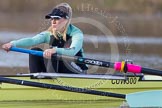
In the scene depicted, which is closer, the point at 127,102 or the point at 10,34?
the point at 127,102

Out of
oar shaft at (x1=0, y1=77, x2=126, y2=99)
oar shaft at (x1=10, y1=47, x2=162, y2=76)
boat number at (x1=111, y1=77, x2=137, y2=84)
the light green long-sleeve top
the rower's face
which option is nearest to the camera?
oar shaft at (x1=10, y1=47, x2=162, y2=76)

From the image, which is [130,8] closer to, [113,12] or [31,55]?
[113,12]

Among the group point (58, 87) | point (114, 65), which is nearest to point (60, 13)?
point (58, 87)

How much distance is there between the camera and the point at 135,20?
13344 millimetres

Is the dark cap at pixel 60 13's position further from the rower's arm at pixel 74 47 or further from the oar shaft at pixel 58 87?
the oar shaft at pixel 58 87

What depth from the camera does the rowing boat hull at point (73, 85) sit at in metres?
4.24

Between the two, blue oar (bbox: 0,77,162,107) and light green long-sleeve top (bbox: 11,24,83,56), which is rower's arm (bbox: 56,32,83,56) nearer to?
light green long-sleeve top (bbox: 11,24,83,56)

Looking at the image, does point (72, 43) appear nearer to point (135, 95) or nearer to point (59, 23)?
point (59, 23)

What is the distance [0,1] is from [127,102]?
35.8ft

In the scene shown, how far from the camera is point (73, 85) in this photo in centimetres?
429

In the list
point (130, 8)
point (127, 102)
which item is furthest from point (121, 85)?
point (130, 8)

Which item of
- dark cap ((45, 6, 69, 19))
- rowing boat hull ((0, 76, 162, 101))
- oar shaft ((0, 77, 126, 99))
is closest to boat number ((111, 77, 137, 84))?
rowing boat hull ((0, 76, 162, 101))

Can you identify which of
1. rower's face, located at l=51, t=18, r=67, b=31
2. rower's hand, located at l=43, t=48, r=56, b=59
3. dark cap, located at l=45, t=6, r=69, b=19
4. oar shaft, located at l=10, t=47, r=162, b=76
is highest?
dark cap, located at l=45, t=6, r=69, b=19

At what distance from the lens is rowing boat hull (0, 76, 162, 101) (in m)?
4.24
